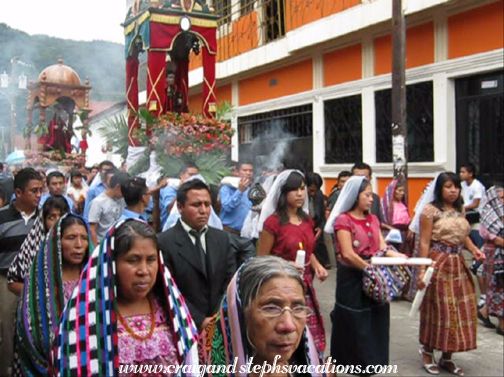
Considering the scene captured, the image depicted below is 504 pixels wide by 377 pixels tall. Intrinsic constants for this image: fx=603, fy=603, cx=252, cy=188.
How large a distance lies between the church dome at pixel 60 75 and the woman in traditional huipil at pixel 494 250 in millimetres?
7205

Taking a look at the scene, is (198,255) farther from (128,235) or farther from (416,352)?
(416,352)

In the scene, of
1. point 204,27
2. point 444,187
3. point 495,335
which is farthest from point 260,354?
point 204,27

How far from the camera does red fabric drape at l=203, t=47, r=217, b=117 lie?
7802 millimetres

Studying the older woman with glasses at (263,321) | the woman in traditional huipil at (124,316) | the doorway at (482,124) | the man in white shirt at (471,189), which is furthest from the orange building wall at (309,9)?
the older woman with glasses at (263,321)

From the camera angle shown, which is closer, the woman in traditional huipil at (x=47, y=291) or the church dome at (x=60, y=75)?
the woman in traditional huipil at (x=47, y=291)

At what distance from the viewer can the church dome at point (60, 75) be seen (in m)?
10.5

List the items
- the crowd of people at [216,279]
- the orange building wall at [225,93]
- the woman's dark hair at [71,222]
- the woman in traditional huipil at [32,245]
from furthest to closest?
the orange building wall at [225,93], the woman in traditional huipil at [32,245], the woman's dark hair at [71,222], the crowd of people at [216,279]

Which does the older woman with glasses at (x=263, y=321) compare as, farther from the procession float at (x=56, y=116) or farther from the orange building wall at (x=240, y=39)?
the orange building wall at (x=240, y=39)

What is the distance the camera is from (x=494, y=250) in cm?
657

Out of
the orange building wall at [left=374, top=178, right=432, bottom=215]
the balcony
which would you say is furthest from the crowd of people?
the balcony

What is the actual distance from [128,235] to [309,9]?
11.8 meters

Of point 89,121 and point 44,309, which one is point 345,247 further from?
point 89,121

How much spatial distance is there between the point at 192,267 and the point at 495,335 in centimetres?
417

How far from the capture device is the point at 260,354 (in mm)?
2049
